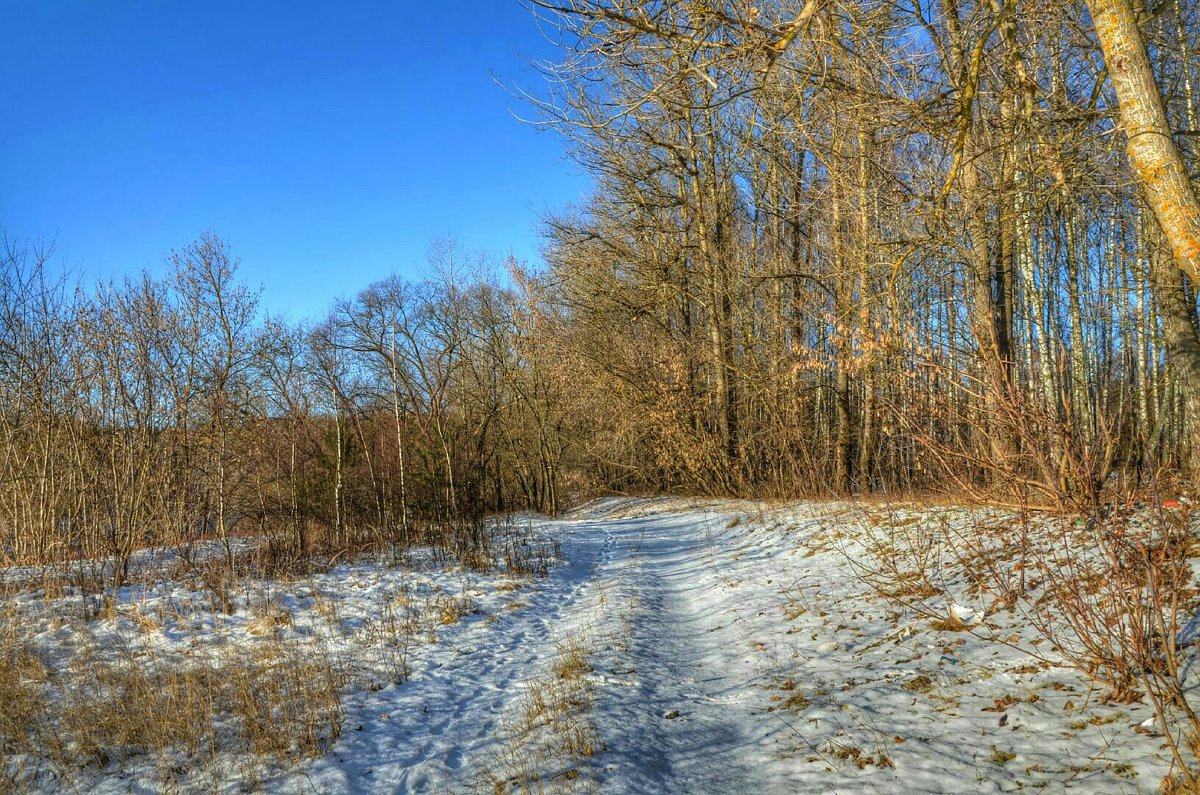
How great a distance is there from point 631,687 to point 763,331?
14.3 meters

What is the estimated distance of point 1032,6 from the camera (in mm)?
6535

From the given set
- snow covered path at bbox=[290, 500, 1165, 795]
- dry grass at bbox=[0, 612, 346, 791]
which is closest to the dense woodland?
snow covered path at bbox=[290, 500, 1165, 795]

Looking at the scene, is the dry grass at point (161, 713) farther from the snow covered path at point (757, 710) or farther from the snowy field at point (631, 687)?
the snow covered path at point (757, 710)

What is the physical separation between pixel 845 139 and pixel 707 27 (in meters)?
6.07

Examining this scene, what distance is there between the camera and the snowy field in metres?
3.59

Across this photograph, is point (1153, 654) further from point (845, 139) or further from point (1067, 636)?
point (845, 139)

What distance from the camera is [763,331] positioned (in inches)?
719

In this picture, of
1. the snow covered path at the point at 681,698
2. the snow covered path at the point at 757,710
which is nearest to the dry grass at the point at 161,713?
the snow covered path at the point at 757,710

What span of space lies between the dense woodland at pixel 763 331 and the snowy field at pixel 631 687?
4.07 feet

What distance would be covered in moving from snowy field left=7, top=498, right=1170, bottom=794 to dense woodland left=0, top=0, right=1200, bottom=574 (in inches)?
48.9

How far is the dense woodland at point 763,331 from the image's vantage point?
5051 mm

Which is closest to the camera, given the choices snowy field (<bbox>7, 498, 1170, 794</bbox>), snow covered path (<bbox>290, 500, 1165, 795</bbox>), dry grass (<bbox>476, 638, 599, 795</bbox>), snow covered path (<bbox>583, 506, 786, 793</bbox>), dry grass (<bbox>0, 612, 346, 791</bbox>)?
snow covered path (<bbox>290, 500, 1165, 795</bbox>)

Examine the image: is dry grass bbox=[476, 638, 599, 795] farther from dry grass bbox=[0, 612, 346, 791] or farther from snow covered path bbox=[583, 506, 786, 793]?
dry grass bbox=[0, 612, 346, 791]

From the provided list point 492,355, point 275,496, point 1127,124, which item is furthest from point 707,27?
point 492,355
